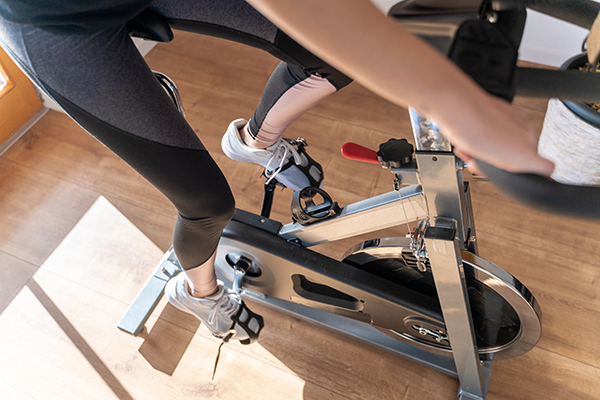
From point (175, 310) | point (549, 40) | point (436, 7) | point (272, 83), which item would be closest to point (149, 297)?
point (175, 310)

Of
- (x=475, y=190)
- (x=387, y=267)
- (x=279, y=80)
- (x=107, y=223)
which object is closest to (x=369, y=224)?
(x=387, y=267)

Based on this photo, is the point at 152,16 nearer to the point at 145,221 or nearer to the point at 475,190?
the point at 145,221

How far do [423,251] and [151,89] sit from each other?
0.60 meters

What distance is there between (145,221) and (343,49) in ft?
4.54

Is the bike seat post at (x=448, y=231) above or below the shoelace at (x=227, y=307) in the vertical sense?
above

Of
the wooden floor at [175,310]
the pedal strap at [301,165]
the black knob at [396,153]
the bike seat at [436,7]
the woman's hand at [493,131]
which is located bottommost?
the wooden floor at [175,310]

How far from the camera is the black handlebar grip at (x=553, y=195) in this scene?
48 cm

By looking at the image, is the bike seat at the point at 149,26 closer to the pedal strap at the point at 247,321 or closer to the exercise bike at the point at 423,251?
the exercise bike at the point at 423,251

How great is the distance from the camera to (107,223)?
167 centimetres

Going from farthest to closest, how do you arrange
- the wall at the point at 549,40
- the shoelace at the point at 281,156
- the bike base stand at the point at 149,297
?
1. the wall at the point at 549,40
2. the bike base stand at the point at 149,297
3. the shoelace at the point at 281,156

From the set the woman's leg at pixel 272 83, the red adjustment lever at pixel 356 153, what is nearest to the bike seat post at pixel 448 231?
the red adjustment lever at pixel 356 153

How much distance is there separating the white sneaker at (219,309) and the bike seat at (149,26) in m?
0.61

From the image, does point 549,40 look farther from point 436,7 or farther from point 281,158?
point 436,7

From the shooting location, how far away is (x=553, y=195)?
18.8 inches
